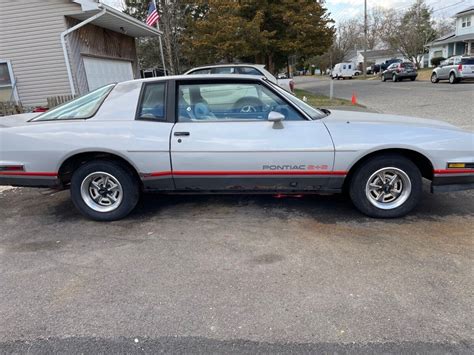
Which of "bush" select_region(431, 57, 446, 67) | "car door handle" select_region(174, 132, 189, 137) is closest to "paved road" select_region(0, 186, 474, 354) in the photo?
"car door handle" select_region(174, 132, 189, 137)

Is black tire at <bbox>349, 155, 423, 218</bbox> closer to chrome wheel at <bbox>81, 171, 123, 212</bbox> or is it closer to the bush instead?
A: chrome wheel at <bbox>81, 171, 123, 212</bbox>

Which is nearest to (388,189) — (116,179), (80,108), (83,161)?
(116,179)

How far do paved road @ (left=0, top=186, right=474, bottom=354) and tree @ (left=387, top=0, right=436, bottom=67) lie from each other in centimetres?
5454

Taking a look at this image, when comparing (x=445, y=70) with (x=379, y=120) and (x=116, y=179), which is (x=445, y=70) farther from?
(x=116, y=179)

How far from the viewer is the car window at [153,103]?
13.9 feet

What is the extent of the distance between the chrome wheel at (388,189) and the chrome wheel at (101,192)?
9.01 feet

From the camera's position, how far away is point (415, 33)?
5131cm

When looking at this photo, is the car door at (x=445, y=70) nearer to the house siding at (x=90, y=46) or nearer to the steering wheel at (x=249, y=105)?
the house siding at (x=90, y=46)

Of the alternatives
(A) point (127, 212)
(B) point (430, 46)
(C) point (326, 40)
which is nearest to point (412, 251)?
(A) point (127, 212)

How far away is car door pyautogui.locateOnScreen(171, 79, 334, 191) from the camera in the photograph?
157 inches

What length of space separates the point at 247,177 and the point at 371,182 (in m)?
1.31

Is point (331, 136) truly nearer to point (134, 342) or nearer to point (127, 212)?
point (127, 212)

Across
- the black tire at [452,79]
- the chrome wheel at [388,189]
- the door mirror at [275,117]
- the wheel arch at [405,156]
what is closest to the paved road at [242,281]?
the chrome wheel at [388,189]

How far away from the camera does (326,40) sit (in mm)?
25531
